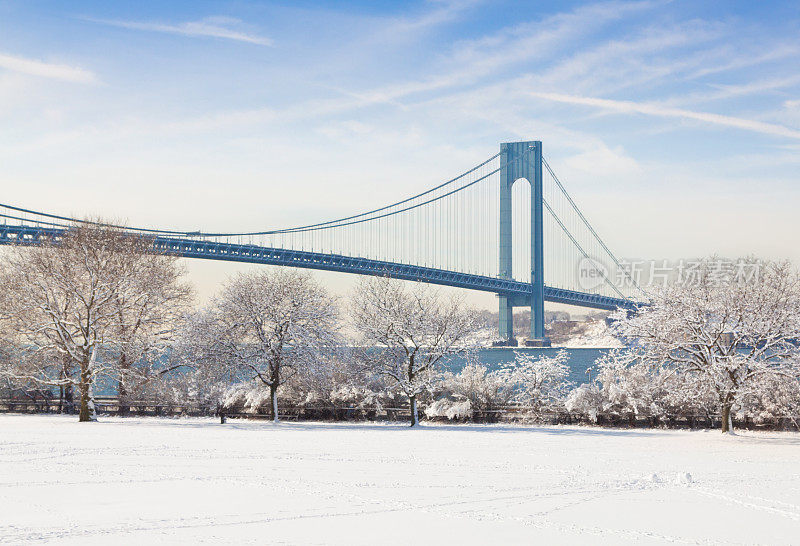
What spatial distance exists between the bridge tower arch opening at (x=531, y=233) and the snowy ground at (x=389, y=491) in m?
58.3

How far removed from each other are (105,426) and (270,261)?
148ft

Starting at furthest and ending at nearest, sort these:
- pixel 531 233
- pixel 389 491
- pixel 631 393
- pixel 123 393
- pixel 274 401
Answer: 1. pixel 531 233
2. pixel 123 393
3. pixel 274 401
4. pixel 631 393
5. pixel 389 491

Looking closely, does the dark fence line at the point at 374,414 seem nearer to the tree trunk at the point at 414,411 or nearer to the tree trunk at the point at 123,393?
the tree trunk at the point at 123,393

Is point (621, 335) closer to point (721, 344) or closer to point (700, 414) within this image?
point (721, 344)

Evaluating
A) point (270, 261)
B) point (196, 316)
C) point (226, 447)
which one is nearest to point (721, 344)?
point (226, 447)

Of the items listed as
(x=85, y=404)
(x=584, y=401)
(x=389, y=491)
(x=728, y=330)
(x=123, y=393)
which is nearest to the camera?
(x=389, y=491)

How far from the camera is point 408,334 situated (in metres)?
31.4

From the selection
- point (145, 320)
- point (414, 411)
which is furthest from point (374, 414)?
point (145, 320)

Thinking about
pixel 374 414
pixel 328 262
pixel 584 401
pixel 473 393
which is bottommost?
pixel 374 414

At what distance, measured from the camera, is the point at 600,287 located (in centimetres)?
8169

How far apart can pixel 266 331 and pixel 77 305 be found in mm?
7115

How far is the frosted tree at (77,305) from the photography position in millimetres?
29766

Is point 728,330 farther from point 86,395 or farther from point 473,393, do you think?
point 86,395

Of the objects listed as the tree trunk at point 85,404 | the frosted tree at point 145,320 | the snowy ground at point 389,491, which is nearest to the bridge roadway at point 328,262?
the frosted tree at point 145,320
